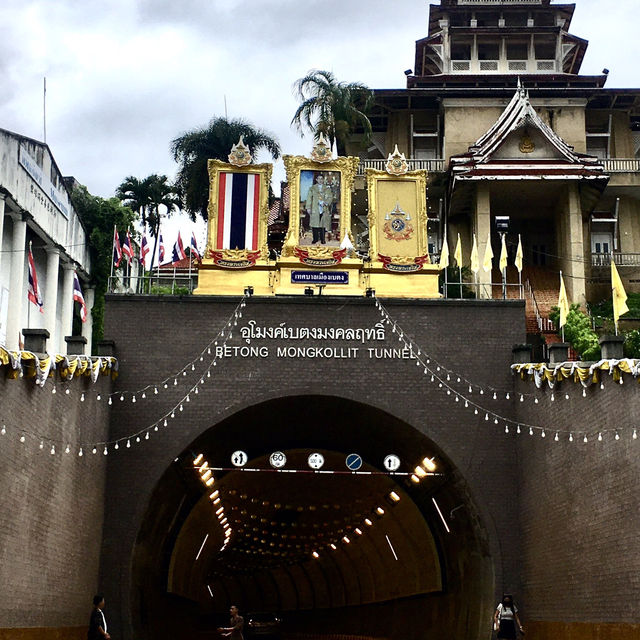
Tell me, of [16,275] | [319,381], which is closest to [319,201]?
[319,381]

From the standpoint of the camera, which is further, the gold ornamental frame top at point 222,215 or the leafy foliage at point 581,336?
the leafy foliage at point 581,336

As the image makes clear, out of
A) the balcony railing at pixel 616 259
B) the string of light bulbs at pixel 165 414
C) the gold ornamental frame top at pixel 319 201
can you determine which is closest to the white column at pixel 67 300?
the gold ornamental frame top at pixel 319 201

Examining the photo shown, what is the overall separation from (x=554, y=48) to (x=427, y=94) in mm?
11001

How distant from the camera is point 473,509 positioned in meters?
25.7

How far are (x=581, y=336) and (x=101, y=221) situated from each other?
23.3m

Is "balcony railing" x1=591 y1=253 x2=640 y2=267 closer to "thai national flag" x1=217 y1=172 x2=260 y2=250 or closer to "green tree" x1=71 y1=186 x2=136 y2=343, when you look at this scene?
"thai national flag" x1=217 y1=172 x2=260 y2=250

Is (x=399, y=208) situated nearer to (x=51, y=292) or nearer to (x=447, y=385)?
(x=447, y=385)

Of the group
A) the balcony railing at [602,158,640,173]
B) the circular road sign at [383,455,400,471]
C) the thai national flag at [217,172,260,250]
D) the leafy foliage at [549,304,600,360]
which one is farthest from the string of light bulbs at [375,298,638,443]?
the balcony railing at [602,158,640,173]

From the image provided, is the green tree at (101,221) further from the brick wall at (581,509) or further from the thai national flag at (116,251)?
the brick wall at (581,509)

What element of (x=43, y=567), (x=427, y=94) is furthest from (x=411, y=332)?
(x=427, y=94)

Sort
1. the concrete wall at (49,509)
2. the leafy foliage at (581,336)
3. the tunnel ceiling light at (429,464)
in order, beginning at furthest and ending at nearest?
the leafy foliage at (581,336) < the tunnel ceiling light at (429,464) < the concrete wall at (49,509)

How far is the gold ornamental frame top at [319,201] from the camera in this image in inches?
1114

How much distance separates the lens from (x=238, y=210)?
2850 centimetres

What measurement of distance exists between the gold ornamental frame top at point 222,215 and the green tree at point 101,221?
56.1 ft
